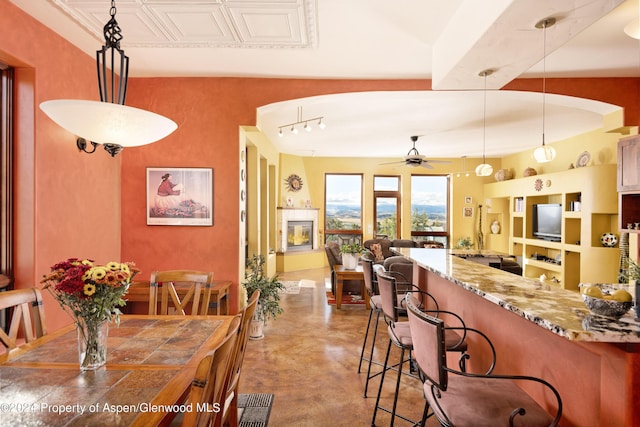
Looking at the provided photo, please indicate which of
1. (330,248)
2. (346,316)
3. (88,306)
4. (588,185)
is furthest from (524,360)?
(588,185)

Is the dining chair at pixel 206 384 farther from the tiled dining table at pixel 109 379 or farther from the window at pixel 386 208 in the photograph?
the window at pixel 386 208

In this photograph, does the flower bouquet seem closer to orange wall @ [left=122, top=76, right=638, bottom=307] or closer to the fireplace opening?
orange wall @ [left=122, top=76, right=638, bottom=307]

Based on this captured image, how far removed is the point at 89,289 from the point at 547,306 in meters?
1.92

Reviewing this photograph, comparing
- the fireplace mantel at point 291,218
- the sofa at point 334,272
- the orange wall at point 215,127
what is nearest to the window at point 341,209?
the fireplace mantel at point 291,218

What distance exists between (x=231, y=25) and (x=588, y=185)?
19.1ft

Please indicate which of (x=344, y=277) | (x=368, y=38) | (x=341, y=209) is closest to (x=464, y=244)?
(x=341, y=209)

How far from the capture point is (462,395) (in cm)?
143

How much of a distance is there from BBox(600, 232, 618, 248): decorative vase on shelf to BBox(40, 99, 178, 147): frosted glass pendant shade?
6.31 m

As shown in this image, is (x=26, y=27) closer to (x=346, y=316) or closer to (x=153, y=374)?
(x=153, y=374)

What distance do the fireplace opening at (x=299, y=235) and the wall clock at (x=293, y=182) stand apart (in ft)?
2.88

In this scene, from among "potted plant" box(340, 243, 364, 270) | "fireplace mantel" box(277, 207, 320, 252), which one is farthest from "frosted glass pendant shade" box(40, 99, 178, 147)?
"fireplace mantel" box(277, 207, 320, 252)

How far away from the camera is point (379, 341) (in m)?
3.89

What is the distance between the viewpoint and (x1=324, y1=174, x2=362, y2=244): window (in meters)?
9.27

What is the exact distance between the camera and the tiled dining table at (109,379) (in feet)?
3.76
